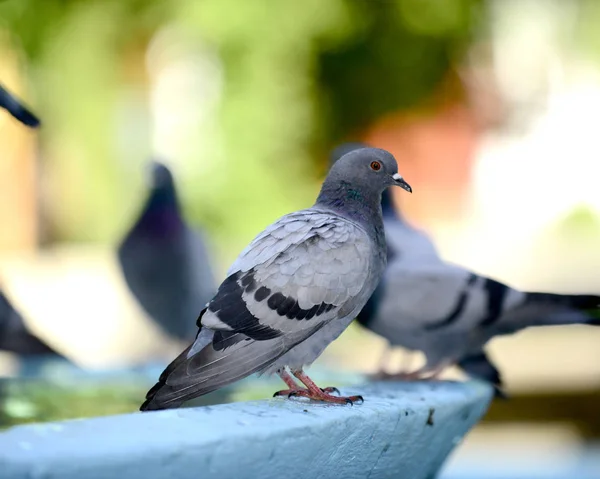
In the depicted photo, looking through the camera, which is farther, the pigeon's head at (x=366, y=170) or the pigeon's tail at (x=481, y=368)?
the pigeon's tail at (x=481, y=368)

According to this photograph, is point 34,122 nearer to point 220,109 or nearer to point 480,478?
point 480,478

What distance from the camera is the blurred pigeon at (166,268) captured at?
194 inches

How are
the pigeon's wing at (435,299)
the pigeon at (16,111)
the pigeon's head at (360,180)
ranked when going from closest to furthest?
the pigeon at (16,111)
the pigeon's head at (360,180)
the pigeon's wing at (435,299)

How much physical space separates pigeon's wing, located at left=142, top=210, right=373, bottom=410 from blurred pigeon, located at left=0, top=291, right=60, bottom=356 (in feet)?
3.38

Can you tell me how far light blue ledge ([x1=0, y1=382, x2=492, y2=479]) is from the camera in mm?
1354

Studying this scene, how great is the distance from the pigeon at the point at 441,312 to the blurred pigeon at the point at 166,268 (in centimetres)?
182

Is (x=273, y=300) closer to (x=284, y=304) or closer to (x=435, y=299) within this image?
(x=284, y=304)

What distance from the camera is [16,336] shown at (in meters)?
2.69

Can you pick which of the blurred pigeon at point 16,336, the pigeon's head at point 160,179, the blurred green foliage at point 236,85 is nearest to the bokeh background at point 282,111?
the blurred green foliage at point 236,85

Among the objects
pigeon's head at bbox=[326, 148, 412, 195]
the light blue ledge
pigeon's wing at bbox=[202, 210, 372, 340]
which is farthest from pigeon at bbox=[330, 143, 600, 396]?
pigeon's wing at bbox=[202, 210, 372, 340]

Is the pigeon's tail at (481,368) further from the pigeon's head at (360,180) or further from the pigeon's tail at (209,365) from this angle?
the pigeon's tail at (209,365)

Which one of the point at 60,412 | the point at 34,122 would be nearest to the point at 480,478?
the point at 60,412

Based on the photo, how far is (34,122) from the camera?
1873 mm

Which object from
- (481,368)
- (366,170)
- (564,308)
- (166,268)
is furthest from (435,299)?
(166,268)
